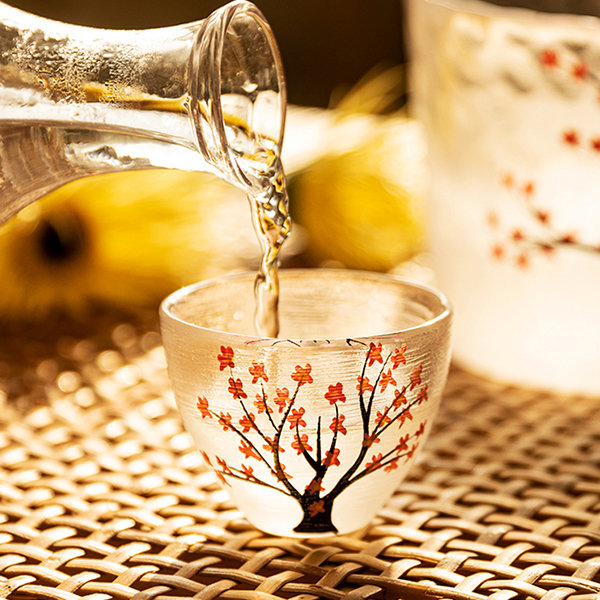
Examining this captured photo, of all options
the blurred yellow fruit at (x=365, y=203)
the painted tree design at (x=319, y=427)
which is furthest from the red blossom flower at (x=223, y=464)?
the blurred yellow fruit at (x=365, y=203)

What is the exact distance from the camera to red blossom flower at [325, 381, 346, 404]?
1.16ft

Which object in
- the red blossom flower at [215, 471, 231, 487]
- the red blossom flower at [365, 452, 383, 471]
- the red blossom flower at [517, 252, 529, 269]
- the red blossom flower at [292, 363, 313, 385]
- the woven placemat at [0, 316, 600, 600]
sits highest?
the red blossom flower at [292, 363, 313, 385]

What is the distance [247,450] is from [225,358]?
0.13ft

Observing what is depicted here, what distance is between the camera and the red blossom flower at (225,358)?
36 centimetres

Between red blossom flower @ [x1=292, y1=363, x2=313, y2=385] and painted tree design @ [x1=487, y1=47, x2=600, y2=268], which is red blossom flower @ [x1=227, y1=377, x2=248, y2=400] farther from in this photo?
painted tree design @ [x1=487, y1=47, x2=600, y2=268]

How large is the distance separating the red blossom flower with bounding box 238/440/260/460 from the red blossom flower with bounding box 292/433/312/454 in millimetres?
16

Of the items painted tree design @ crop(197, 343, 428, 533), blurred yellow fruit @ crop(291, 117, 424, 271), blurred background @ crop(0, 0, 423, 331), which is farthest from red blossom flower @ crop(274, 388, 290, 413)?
blurred yellow fruit @ crop(291, 117, 424, 271)

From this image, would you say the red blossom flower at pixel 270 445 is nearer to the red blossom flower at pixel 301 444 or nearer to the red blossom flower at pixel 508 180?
the red blossom flower at pixel 301 444

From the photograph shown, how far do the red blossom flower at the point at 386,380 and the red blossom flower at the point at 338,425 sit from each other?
18 millimetres

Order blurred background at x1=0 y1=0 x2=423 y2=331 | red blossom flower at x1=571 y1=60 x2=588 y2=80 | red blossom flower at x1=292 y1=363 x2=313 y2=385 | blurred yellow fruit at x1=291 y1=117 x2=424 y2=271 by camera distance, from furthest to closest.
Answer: blurred yellow fruit at x1=291 y1=117 x2=424 y2=271
blurred background at x1=0 y1=0 x2=423 y2=331
red blossom flower at x1=571 y1=60 x2=588 y2=80
red blossom flower at x1=292 y1=363 x2=313 y2=385

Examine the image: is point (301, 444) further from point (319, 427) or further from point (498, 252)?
point (498, 252)

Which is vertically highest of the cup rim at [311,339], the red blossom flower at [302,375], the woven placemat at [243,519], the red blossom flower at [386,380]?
the cup rim at [311,339]

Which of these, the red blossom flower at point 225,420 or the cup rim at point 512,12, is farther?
the cup rim at point 512,12

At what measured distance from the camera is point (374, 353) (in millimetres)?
354
